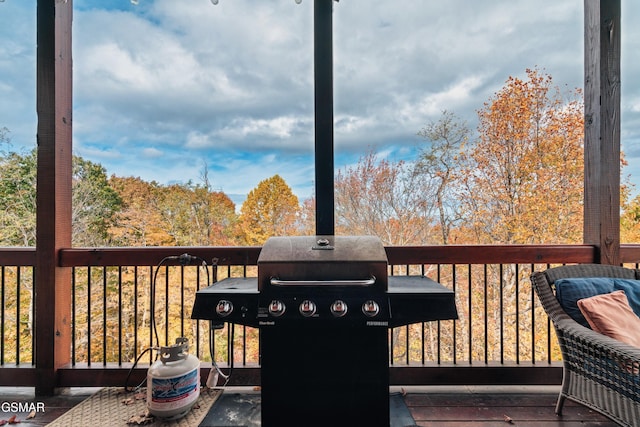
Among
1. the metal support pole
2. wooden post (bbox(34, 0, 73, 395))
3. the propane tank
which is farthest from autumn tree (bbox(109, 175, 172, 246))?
the metal support pole

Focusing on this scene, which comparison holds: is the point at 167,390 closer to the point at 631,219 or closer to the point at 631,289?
the point at 631,289

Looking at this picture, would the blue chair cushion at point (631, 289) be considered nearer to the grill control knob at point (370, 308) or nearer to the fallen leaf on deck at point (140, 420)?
the grill control knob at point (370, 308)

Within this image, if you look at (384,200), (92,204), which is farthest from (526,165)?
(92,204)

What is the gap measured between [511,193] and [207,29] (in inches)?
141

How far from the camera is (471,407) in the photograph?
6.17 ft

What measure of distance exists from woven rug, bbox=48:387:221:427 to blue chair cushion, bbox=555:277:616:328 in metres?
2.27

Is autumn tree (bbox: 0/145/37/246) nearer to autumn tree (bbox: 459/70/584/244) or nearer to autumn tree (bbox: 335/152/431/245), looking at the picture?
autumn tree (bbox: 335/152/431/245)

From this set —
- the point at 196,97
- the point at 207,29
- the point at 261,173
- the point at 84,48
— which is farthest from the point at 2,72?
the point at 261,173

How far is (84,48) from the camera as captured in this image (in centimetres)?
284

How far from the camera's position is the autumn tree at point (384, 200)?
310 cm

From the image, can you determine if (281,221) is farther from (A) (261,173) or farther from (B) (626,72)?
(B) (626,72)

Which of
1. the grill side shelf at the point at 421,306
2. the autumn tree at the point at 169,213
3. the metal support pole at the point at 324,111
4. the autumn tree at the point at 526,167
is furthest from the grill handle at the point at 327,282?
the autumn tree at the point at 526,167

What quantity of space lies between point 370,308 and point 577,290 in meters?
1.36

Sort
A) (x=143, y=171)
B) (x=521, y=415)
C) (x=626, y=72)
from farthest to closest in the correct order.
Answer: (x=143, y=171)
(x=626, y=72)
(x=521, y=415)
